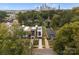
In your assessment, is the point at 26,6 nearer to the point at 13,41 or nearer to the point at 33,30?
the point at 33,30

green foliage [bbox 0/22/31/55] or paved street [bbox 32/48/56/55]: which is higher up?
green foliage [bbox 0/22/31/55]

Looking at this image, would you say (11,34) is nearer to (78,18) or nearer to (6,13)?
(6,13)

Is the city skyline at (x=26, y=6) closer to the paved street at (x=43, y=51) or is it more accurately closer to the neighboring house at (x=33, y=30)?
the neighboring house at (x=33, y=30)

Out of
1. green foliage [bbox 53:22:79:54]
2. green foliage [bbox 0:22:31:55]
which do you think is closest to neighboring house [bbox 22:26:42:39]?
green foliage [bbox 0:22:31:55]

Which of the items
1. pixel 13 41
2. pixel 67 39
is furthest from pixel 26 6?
pixel 67 39

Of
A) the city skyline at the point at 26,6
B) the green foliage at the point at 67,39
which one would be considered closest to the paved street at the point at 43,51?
the green foliage at the point at 67,39

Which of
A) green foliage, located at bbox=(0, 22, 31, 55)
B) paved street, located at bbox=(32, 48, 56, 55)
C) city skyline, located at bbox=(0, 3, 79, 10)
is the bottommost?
paved street, located at bbox=(32, 48, 56, 55)

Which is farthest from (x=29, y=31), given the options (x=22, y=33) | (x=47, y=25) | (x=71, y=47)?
(x=71, y=47)

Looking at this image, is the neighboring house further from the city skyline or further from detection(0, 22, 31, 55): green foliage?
the city skyline
